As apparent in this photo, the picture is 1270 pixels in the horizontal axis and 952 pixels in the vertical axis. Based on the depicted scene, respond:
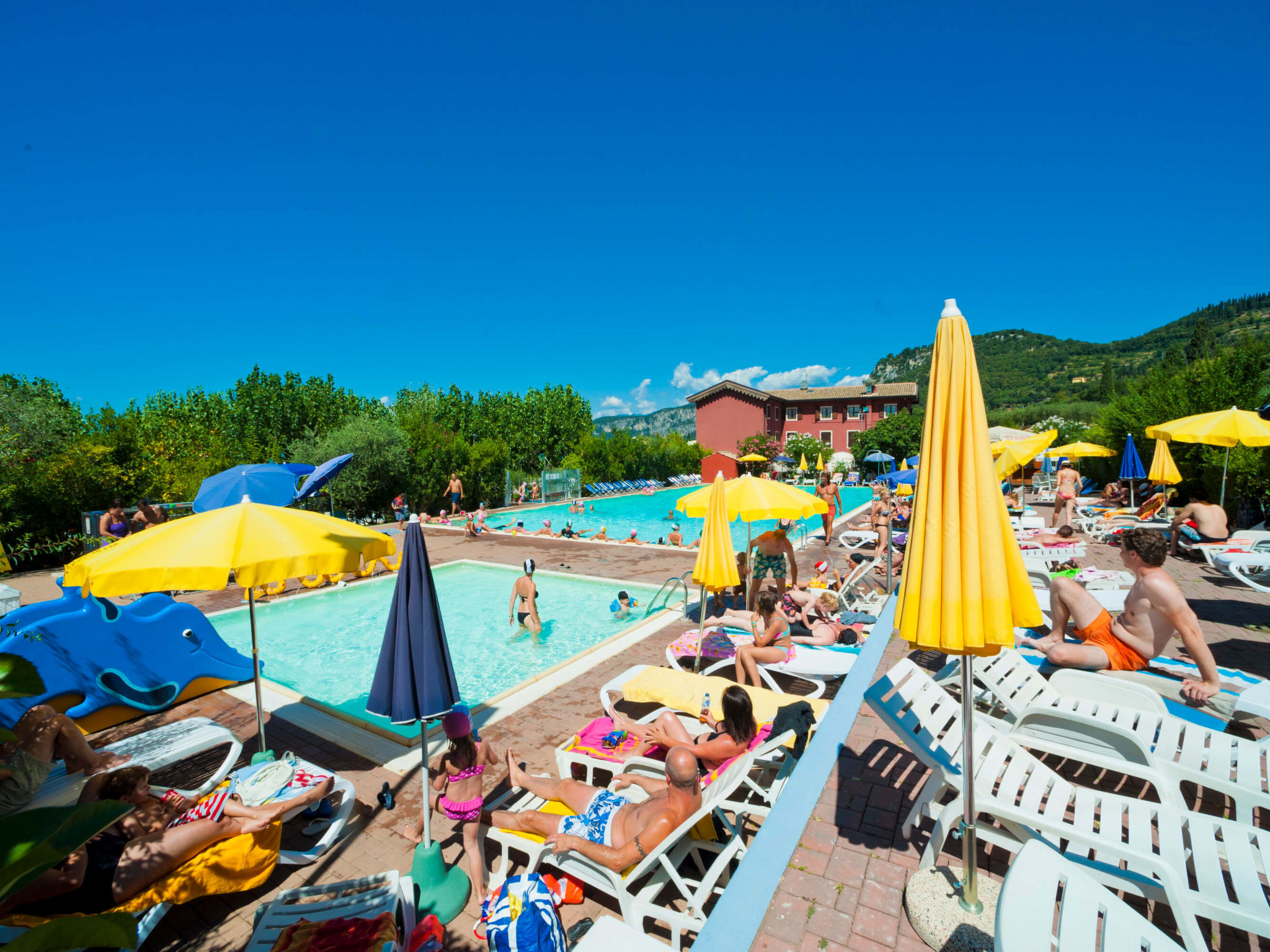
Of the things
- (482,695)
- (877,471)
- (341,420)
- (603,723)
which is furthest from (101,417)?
(877,471)

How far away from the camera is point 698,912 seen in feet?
8.89

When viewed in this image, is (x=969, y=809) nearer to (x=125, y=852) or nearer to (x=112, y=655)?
(x=125, y=852)

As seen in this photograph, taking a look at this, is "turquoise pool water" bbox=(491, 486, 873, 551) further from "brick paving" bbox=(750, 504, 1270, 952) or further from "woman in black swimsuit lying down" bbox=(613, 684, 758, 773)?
"woman in black swimsuit lying down" bbox=(613, 684, 758, 773)

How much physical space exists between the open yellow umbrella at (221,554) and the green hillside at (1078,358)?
7250 centimetres

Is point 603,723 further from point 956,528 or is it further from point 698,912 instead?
point 956,528

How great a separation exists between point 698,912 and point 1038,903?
58.1 inches

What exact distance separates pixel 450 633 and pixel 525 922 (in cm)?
801

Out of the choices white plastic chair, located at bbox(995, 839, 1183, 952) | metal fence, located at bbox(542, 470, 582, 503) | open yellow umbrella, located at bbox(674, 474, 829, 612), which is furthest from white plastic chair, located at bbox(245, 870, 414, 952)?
metal fence, located at bbox(542, 470, 582, 503)

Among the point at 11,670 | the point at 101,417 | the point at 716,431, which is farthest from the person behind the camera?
the point at 716,431

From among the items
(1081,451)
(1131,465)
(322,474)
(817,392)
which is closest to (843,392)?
(817,392)

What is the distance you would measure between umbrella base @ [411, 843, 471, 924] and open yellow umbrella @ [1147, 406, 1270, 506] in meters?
10.3

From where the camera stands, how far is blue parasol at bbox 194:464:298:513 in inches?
322

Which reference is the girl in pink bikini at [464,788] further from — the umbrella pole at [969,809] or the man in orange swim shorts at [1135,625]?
the man in orange swim shorts at [1135,625]

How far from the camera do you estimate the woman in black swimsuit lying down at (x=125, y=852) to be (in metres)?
2.61
